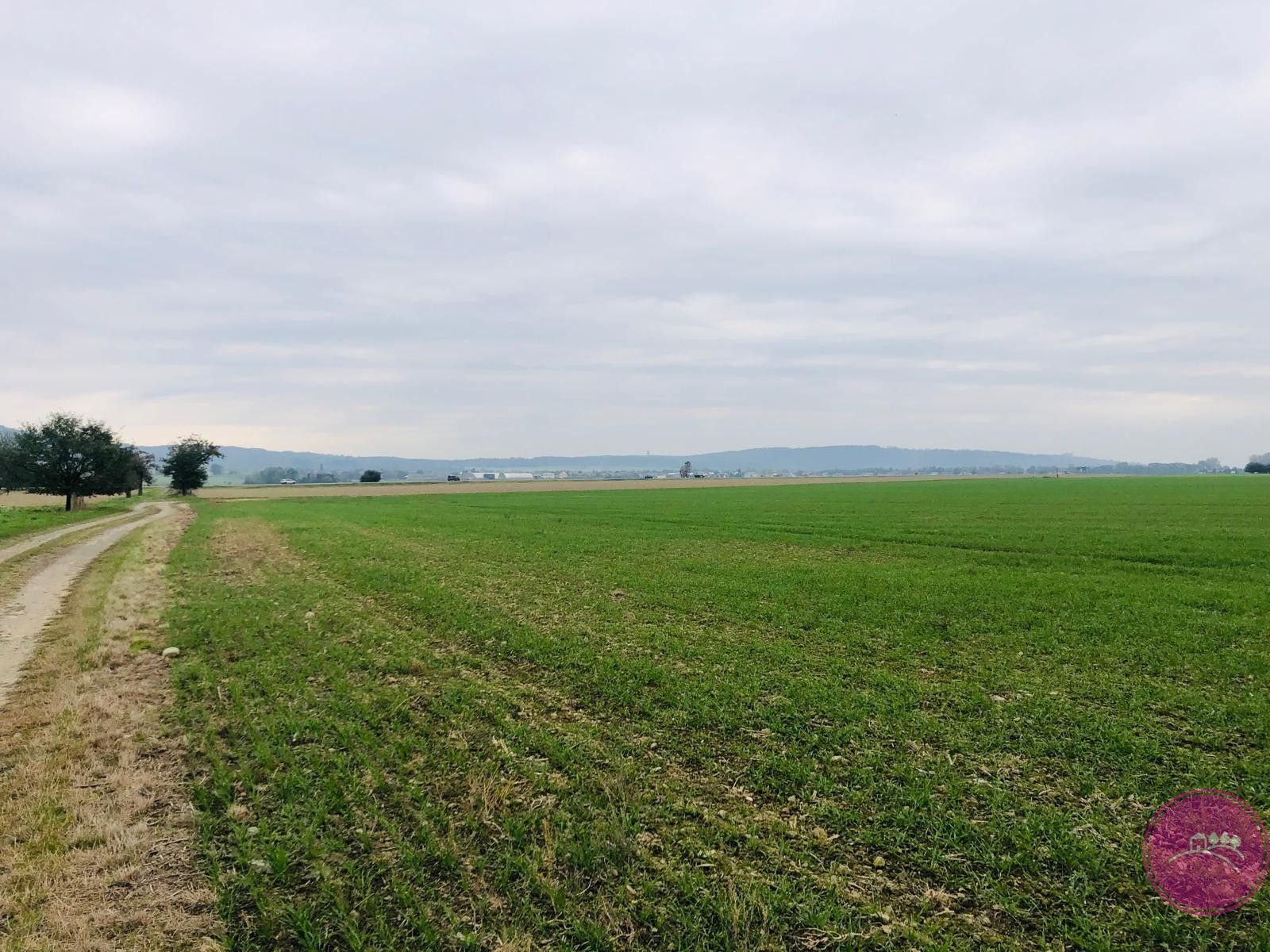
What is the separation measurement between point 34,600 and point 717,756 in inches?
732

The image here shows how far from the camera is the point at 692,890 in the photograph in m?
4.61

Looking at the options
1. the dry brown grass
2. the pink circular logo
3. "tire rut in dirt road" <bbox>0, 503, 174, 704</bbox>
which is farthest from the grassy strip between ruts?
the pink circular logo

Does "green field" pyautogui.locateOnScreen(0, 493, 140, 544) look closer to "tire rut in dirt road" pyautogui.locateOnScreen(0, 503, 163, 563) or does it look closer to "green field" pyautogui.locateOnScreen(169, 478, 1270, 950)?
"tire rut in dirt road" pyautogui.locateOnScreen(0, 503, 163, 563)

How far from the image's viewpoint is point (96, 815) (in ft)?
18.6

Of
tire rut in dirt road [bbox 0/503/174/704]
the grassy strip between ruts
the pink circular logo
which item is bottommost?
the pink circular logo

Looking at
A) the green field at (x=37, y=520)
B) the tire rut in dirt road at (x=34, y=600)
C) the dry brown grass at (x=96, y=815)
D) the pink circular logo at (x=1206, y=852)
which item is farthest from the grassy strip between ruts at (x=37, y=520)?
the pink circular logo at (x=1206, y=852)

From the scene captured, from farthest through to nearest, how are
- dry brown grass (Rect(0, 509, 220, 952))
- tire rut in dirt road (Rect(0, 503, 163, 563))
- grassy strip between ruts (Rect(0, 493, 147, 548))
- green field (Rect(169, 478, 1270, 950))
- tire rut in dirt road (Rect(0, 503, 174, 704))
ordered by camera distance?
1. grassy strip between ruts (Rect(0, 493, 147, 548))
2. tire rut in dirt road (Rect(0, 503, 163, 563))
3. tire rut in dirt road (Rect(0, 503, 174, 704))
4. green field (Rect(169, 478, 1270, 950))
5. dry brown grass (Rect(0, 509, 220, 952))

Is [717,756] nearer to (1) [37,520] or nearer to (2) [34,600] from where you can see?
(2) [34,600]

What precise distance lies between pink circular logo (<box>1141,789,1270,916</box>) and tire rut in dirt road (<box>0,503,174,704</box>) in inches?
533

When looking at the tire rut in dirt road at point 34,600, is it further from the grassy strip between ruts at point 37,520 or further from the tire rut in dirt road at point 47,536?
the grassy strip between ruts at point 37,520

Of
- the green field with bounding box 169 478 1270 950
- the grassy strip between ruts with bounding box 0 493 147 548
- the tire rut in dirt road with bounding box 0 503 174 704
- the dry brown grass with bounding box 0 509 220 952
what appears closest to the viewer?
the dry brown grass with bounding box 0 509 220 952

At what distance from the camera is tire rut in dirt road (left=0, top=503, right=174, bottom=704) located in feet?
34.6

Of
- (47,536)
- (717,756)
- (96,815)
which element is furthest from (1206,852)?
(47,536)

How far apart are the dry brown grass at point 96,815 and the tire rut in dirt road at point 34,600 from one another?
475 millimetres
